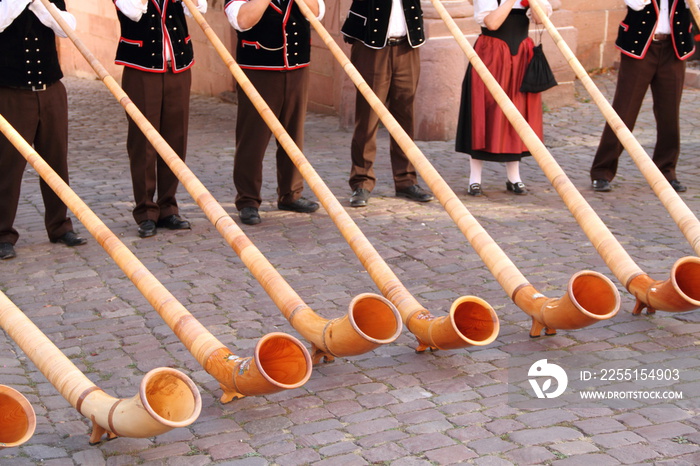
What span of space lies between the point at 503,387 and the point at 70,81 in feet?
35.4

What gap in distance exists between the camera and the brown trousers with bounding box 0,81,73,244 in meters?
5.25

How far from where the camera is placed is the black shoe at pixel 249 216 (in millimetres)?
5934

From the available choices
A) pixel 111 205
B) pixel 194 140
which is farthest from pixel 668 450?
pixel 194 140

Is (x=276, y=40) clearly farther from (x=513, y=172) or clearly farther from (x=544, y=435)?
(x=544, y=435)

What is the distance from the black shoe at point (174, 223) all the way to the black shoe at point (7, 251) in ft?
2.95

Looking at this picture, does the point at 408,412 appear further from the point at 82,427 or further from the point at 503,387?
the point at 82,427

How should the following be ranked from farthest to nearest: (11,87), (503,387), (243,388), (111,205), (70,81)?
(70,81) → (111,205) → (11,87) → (503,387) → (243,388)

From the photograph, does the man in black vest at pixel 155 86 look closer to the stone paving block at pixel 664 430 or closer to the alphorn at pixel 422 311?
the alphorn at pixel 422 311

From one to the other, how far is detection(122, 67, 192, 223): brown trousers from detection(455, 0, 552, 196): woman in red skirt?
190 centimetres

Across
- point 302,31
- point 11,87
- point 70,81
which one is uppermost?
point 302,31

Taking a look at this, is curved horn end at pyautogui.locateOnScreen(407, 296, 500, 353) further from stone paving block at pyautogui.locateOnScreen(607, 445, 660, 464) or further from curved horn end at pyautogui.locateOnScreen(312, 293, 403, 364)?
stone paving block at pyautogui.locateOnScreen(607, 445, 660, 464)

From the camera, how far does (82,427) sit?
3.43 meters

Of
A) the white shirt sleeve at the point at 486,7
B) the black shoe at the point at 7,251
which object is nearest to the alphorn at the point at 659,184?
the white shirt sleeve at the point at 486,7

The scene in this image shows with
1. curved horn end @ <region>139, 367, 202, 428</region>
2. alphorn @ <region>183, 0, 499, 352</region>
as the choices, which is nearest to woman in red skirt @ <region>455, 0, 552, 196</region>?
alphorn @ <region>183, 0, 499, 352</region>
